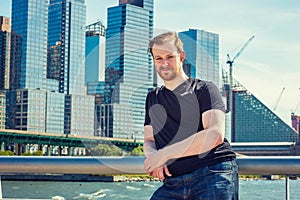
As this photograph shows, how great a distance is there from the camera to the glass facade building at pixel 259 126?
10650cm

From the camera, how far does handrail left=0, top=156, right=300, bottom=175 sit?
2.62 meters

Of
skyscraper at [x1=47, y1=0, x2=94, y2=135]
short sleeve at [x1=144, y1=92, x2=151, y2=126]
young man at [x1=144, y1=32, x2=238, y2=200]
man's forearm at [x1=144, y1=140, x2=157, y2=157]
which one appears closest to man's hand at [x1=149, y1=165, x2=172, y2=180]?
young man at [x1=144, y1=32, x2=238, y2=200]

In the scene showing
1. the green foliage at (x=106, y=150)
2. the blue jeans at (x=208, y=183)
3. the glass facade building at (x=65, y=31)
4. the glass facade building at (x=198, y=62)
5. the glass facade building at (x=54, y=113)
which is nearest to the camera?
the blue jeans at (x=208, y=183)

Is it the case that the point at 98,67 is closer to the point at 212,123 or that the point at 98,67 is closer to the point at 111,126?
the point at 111,126

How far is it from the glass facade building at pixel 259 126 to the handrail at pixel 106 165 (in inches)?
3971

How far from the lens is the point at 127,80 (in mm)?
2965

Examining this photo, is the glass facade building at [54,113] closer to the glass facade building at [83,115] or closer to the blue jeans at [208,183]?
the glass facade building at [83,115]

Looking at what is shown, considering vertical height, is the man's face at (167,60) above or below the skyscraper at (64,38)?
below

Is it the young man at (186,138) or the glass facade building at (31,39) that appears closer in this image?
the young man at (186,138)

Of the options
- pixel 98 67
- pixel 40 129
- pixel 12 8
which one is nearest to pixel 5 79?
pixel 40 129

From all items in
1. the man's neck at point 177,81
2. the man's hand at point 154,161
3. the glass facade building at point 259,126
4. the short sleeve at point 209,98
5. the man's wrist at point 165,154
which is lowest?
the glass facade building at point 259,126

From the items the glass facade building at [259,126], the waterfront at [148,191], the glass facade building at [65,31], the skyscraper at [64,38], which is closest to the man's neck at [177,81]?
the waterfront at [148,191]

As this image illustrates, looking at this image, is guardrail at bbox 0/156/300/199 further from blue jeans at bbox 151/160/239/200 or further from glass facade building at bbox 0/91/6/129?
glass facade building at bbox 0/91/6/129

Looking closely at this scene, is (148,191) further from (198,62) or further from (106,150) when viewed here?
(198,62)
